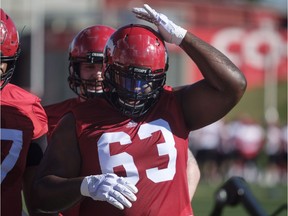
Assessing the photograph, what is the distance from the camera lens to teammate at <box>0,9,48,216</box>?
150 inches

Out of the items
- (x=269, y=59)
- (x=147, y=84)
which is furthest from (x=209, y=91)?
(x=269, y=59)

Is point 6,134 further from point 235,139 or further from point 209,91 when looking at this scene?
point 235,139

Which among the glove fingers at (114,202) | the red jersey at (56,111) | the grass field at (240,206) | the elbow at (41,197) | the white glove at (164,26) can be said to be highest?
the white glove at (164,26)

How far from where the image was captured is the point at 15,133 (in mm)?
3826

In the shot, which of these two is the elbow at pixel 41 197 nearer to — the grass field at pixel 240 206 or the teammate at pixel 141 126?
the teammate at pixel 141 126

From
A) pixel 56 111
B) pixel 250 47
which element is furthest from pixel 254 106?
pixel 56 111

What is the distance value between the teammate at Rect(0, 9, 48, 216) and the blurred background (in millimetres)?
7264

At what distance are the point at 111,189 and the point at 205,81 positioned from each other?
71cm

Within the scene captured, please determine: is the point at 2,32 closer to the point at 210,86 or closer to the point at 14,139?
the point at 14,139

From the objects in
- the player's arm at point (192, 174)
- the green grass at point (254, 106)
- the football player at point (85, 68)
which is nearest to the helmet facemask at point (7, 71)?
the football player at point (85, 68)

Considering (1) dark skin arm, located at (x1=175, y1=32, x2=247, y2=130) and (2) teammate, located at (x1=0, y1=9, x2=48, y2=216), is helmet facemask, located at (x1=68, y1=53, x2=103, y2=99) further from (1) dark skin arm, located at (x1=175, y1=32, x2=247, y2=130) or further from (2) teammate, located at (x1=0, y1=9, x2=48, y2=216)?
(1) dark skin arm, located at (x1=175, y1=32, x2=247, y2=130)

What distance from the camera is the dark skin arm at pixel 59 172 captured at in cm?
351

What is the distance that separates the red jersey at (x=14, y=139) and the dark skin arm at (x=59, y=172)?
8.7 inches

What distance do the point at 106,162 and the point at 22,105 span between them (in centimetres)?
60
